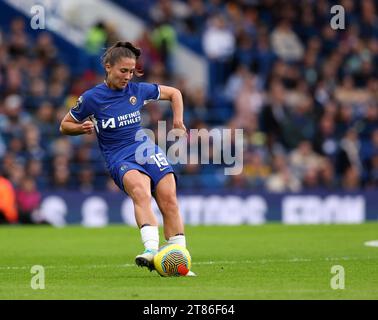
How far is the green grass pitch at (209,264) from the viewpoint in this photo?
948cm

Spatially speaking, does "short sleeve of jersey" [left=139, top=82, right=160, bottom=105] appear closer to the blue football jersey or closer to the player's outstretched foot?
the blue football jersey

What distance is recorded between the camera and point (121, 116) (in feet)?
36.9

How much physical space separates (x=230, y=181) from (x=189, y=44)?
17.1 feet

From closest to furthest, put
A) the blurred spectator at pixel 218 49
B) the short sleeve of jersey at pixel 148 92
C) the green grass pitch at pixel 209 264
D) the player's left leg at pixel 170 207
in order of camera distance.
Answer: the green grass pitch at pixel 209 264, the player's left leg at pixel 170 207, the short sleeve of jersey at pixel 148 92, the blurred spectator at pixel 218 49

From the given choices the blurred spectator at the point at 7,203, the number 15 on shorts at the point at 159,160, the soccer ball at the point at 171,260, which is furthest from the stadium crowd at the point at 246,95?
the soccer ball at the point at 171,260

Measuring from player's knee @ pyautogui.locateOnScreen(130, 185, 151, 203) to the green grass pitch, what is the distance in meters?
0.77

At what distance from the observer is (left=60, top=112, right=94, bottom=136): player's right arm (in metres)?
10.8

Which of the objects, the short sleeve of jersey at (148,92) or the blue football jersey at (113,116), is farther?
the short sleeve of jersey at (148,92)

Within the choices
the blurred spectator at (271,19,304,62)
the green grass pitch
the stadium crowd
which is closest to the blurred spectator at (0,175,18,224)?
the stadium crowd

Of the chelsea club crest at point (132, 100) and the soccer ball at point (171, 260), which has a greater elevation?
the chelsea club crest at point (132, 100)

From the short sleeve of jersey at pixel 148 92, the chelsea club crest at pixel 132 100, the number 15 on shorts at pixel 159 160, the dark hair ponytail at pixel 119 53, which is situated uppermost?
the dark hair ponytail at pixel 119 53

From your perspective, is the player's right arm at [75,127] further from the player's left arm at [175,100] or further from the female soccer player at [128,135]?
the player's left arm at [175,100]

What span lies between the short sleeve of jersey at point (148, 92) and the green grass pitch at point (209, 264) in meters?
1.81
